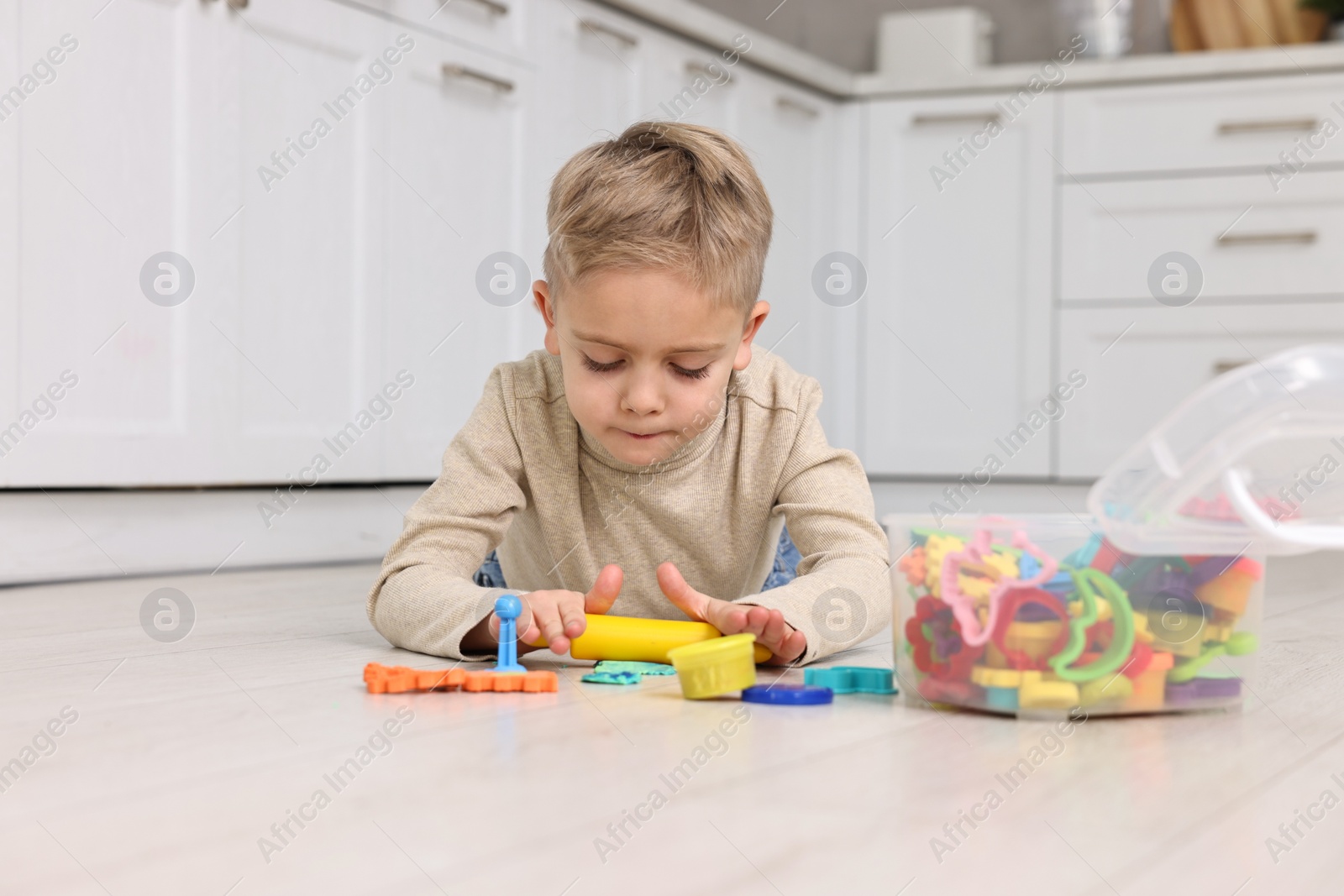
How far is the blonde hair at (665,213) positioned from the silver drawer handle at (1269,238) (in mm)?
1732

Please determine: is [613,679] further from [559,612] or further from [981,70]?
[981,70]

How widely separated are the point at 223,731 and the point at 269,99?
1209 millimetres

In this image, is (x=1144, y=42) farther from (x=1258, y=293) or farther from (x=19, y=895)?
(x=19, y=895)

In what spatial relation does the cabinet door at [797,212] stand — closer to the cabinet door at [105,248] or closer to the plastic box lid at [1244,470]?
the cabinet door at [105,248]

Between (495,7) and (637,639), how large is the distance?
1.35m

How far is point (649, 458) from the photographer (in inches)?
44.1

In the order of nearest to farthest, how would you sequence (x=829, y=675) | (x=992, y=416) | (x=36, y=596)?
(x=829, y=675) → (x=36, y=596) → (x=992, y=416)

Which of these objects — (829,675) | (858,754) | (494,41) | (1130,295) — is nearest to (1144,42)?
(1130,295)

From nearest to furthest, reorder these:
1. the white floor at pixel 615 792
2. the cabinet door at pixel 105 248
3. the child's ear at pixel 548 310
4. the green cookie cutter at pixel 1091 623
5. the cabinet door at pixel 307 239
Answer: the white floor at pixel 615 792 → the green cookie cutter at pixel 1091 623 → the child's ear at pixel 548 310 → the cabinet door at pixel 105 248 → the cabinet door at pixel 307 239

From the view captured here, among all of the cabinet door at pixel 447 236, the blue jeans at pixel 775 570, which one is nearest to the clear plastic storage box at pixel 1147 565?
the blue jeans at pixel 775 570

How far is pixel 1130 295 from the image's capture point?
8.77ft

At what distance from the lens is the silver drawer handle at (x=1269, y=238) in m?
2.54

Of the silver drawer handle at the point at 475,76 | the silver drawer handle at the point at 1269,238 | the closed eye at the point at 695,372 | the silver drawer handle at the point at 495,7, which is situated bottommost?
the closed eye at the point at 695,372

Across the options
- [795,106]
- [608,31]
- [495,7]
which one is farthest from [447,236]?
[795,106]
